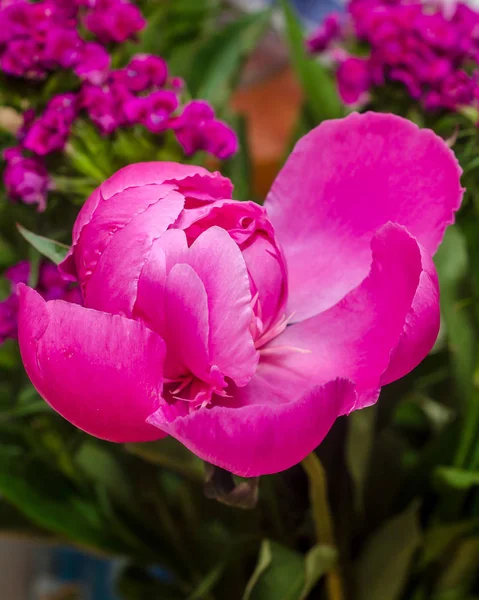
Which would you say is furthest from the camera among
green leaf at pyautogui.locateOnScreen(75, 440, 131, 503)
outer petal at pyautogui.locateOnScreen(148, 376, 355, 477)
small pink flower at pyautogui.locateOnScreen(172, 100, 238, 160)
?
green leaf at pyautogui.locateOnScreen(75, 440, 131, 503)

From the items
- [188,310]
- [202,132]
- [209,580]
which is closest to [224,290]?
[188,310]

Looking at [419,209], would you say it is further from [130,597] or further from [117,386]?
[130,597]

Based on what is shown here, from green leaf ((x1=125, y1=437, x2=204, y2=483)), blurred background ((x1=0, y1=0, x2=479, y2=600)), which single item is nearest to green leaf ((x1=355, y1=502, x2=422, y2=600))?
blurred background ((x1=0, y1=0, x2=479, y2=600))

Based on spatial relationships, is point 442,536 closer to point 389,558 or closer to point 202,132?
point 389,558

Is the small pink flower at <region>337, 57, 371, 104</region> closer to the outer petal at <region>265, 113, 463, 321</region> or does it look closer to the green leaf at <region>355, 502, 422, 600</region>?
the outer petal at <region>265, 113, 463, 321</region>

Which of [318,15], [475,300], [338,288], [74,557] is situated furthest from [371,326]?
[318,15]

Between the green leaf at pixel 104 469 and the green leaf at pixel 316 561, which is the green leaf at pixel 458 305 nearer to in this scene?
the green leaf at pixel 316 561
